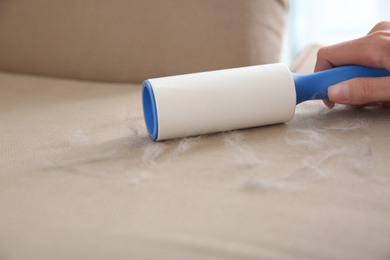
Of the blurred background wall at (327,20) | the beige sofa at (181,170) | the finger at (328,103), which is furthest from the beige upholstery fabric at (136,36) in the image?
the blurred background wall at (327,20)

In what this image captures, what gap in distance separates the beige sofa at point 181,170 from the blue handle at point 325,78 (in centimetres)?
6

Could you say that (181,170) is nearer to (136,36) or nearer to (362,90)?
(362,90)

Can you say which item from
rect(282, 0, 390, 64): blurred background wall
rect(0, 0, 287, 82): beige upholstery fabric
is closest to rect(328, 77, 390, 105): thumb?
rect(0, 0, 287, 82): beige upholstery fabric

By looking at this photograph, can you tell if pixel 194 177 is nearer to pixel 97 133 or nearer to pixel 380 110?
pixel 97 133

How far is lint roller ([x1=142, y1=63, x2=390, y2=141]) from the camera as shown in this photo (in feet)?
2.34

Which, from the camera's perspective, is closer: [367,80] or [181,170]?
[181,170]

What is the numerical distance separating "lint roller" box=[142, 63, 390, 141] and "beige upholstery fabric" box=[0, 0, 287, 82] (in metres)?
0.38

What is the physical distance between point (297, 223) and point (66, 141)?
1.46 ft

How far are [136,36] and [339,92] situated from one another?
598mm

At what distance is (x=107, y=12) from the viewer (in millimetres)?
1168

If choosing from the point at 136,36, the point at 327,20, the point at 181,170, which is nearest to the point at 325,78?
the point at 181,170

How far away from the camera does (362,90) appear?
0.77 meters

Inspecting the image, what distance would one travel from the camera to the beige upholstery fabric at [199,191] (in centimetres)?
49

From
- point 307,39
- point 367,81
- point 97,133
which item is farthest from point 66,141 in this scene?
point 307,39
